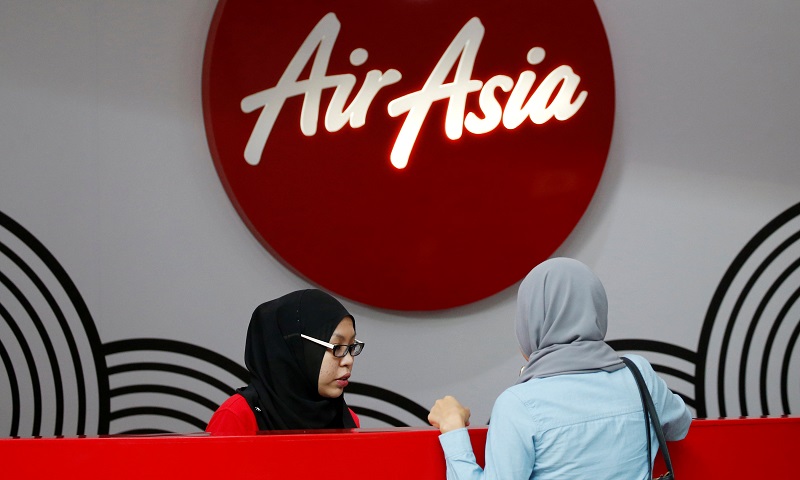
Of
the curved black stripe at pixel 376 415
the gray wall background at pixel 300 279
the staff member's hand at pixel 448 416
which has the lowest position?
the curved black stripe at pixel 376 415

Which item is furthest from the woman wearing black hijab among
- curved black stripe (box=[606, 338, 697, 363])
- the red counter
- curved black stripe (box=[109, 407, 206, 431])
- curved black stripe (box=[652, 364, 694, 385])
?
curved black stripe (box=[652, 364, 694, 385])

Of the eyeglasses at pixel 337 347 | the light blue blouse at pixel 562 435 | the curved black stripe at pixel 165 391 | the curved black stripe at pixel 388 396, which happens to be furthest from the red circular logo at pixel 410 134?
the light blue blouse at pixel 562 435

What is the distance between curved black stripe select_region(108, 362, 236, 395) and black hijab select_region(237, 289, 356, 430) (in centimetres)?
95

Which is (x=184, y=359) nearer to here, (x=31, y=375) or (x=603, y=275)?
(x=31, y=375)

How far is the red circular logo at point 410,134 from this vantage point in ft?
10.3

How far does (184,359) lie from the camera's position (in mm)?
3141

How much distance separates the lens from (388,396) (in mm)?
3270

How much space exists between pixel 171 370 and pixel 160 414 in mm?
165

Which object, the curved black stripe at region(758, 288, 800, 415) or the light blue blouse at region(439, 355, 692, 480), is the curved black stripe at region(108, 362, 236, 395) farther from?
the curved black stripe at region(758, 288, 800, 415)

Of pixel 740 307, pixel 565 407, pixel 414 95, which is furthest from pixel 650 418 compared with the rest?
pixel 740 307

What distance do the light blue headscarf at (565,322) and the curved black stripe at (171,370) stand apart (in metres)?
1.83

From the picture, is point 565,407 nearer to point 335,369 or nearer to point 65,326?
point 335,369

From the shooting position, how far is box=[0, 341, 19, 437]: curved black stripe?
3.04m

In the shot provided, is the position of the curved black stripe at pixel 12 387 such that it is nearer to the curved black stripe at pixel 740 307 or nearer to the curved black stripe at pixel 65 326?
the curved black stripe at pixel 65 326
